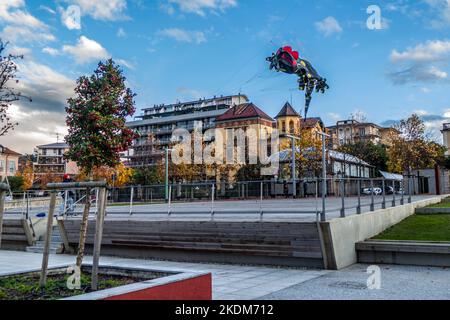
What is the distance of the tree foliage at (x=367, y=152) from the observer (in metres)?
54.9

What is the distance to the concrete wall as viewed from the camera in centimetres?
1046

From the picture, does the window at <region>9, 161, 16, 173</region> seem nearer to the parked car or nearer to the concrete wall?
the parked car

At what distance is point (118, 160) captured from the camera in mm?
8977

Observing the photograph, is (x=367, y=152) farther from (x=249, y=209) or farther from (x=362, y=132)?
(x=362, y=132)

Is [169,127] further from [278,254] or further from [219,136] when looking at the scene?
[278,254]

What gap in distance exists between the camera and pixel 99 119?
26.9 feet

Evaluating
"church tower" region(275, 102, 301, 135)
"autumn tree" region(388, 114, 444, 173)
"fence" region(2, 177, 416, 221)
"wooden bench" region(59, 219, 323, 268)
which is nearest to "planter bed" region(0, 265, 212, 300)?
"wooden bench" region(59, 219, 323, 268)

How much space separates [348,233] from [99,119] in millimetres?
6681

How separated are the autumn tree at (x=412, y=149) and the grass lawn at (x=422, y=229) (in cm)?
2418

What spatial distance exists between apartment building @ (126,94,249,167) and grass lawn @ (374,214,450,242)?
7445cm

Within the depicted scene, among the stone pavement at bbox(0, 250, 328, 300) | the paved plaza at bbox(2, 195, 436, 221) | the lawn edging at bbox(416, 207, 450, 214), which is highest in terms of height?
the paved plaza at bbox(2, 195, 436, 221)

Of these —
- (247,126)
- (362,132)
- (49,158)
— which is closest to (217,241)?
(247,126)
